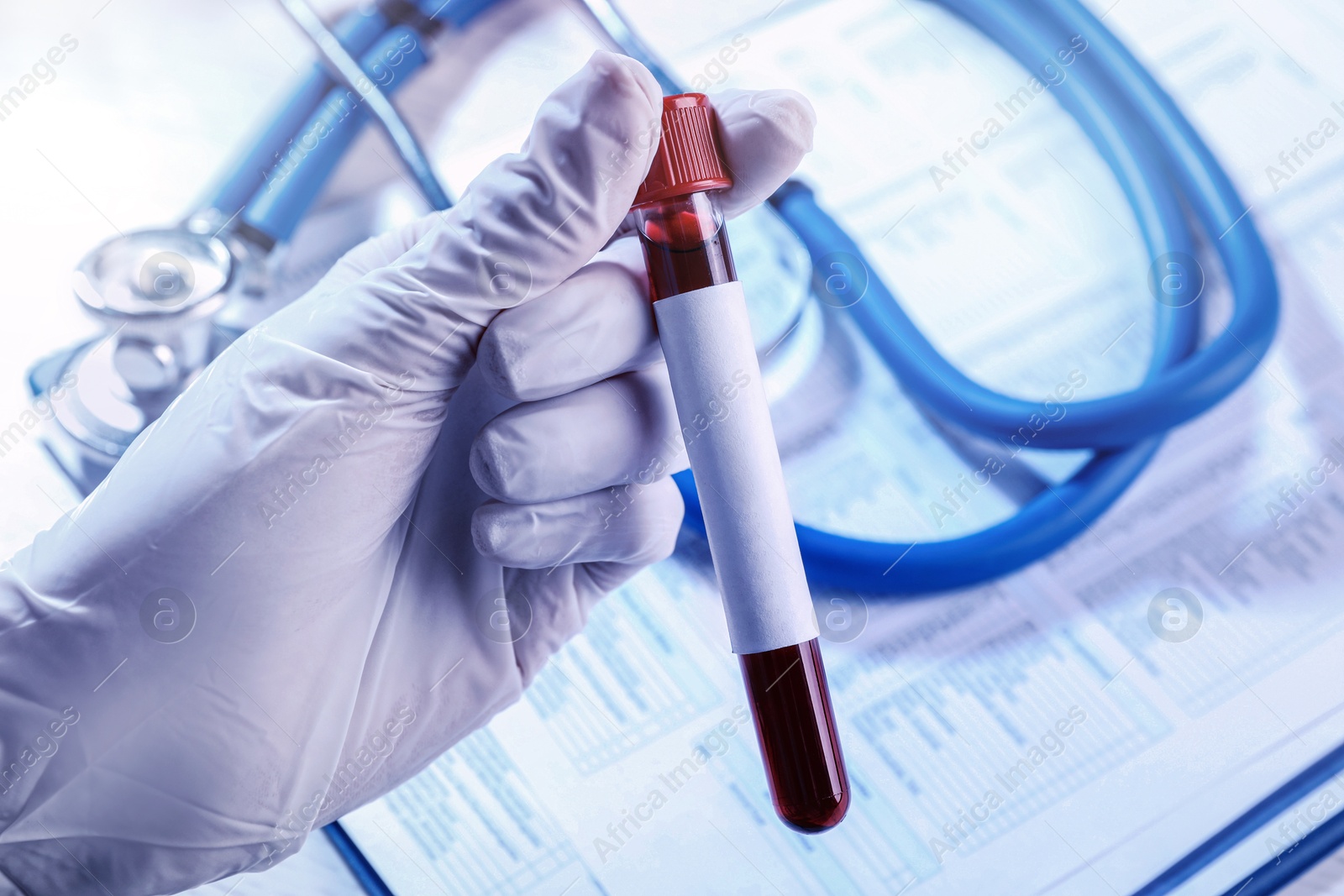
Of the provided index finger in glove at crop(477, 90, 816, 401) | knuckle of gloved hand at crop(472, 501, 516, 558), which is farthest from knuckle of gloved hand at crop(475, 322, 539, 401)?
knuckle of gloved hand at crop(472, 501, 516, 558)

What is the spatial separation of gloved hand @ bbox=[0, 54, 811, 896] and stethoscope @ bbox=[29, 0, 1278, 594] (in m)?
0.20

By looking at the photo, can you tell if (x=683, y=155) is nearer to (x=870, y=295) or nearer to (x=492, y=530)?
(x=492, y=530)

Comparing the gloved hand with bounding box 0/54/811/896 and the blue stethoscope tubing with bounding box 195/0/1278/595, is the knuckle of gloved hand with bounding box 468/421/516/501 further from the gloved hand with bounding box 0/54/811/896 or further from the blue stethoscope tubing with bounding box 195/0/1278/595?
the blue stethoscope tubing with bounding box 195/0/1278/595

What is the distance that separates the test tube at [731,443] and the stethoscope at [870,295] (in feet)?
0.78

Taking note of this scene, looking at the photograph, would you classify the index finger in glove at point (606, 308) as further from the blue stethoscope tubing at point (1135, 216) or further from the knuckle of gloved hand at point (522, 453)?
the blue stethoscope tubing at point (1135, 216)

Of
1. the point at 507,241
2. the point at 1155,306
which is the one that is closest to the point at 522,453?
the point at 507,241

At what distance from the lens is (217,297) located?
2.47 ft

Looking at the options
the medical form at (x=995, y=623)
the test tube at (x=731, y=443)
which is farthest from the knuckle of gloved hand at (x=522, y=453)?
the medical form at (x=995, y=623)

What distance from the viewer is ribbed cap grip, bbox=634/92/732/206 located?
1.73 feet

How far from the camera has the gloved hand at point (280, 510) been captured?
1.89 ft

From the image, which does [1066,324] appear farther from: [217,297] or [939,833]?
[217,297]

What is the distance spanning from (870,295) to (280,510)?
0.60 meters

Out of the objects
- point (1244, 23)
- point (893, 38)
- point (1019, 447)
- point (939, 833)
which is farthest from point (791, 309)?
point (1244, 23)

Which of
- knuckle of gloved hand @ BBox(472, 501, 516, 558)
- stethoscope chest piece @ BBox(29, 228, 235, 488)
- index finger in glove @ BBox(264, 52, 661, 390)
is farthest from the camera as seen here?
stethoscope chest piece @ BBox(29, 228, 235, 488)
